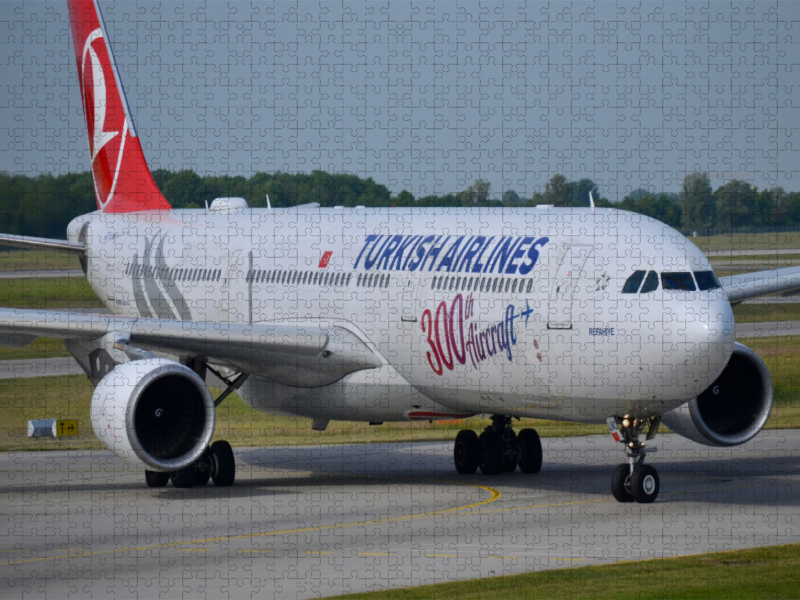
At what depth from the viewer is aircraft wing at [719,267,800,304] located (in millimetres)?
29266

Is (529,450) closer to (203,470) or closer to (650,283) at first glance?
(203,470)

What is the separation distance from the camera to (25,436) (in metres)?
36.7

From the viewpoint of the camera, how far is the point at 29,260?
4266 centimetres

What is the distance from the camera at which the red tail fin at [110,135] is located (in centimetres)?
3669

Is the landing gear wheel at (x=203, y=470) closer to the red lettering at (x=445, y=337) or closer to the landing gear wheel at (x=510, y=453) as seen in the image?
the red lettering at (x=445, y=337)

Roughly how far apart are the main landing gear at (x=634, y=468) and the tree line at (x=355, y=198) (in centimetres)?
367

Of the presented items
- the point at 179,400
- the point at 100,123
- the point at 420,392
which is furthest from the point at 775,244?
the point at 100,123

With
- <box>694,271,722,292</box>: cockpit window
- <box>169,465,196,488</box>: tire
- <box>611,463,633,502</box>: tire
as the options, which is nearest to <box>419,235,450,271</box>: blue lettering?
<box>611,463,633,502</box>: tire

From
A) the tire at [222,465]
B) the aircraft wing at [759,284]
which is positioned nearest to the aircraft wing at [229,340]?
the tire at [222,465]

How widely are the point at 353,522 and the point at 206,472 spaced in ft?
18.9

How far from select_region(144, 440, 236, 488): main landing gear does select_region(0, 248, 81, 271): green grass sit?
1308 cm

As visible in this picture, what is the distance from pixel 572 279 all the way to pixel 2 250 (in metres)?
23.4

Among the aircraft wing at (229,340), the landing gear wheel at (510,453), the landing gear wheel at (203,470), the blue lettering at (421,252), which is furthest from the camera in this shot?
the landing gear wheel at (510,453)

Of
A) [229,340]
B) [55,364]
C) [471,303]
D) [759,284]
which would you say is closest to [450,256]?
[471,303]
